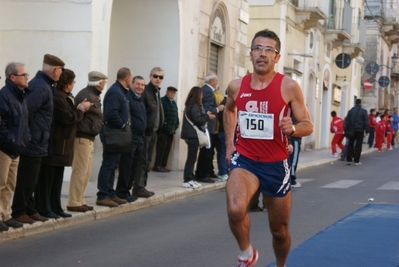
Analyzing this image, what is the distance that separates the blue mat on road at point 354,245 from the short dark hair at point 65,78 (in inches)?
143

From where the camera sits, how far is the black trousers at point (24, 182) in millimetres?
10578

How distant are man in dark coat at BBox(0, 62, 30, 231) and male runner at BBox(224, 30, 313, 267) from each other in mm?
3278

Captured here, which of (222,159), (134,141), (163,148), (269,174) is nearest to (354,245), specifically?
(269,174)

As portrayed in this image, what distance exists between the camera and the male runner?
7.45 m

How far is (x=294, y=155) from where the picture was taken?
16.7 metres

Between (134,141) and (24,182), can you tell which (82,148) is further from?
(24,182)

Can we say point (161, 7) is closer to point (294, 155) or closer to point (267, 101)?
point (294, 155)

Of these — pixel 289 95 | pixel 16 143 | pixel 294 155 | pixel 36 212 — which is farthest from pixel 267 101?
pixel 294 155

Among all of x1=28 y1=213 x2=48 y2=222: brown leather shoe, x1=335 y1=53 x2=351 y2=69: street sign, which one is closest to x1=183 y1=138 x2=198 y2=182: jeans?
x1=28 y1=213 x2=48 y2=222: brown leather shoe

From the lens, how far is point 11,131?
9977 mm

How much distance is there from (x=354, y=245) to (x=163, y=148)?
10.1m

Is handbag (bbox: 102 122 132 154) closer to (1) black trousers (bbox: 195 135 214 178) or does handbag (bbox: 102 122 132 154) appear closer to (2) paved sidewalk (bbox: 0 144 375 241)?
(2) paved sidewalk (bbox: 0 144 375 241)

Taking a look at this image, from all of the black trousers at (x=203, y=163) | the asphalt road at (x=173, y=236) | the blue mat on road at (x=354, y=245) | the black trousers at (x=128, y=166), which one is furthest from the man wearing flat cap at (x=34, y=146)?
the black trousers at (x=203, y=163)

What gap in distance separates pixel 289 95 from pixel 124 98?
5.60m
